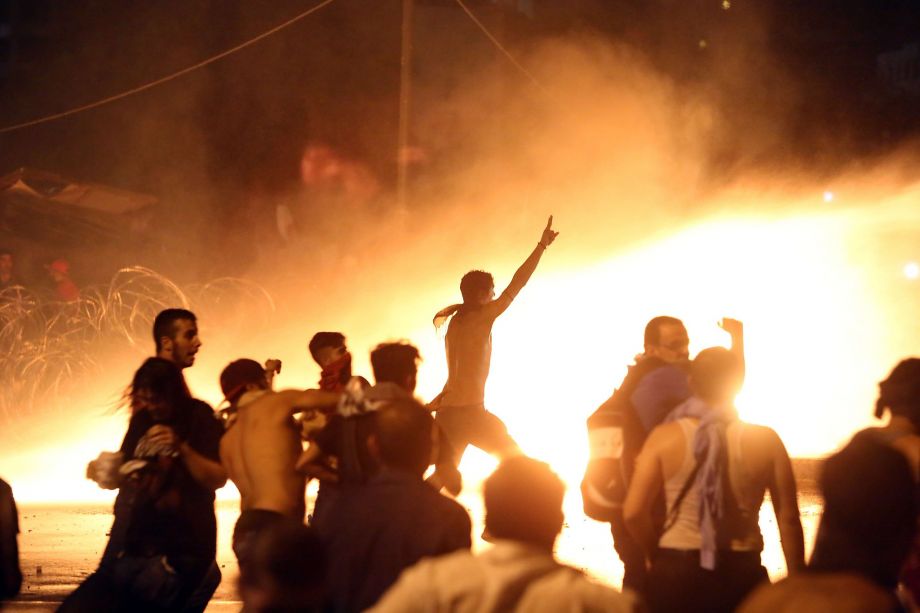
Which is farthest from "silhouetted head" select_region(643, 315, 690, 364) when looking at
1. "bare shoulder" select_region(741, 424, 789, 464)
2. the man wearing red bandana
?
the man wearing red bandana

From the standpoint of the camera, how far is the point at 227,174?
22125mm

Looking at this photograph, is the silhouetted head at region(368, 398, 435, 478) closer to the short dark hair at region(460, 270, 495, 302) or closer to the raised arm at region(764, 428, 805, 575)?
the raised arm at region(764, 428, 805, 575)

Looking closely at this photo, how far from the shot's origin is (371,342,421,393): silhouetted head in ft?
17.3

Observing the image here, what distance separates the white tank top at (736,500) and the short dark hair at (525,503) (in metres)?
1.64

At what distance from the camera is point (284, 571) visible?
3.06 metres

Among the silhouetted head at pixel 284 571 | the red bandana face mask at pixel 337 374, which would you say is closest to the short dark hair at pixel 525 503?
the silhouetted head at pixel 284 571

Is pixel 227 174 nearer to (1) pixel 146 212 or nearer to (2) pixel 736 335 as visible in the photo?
(1) pixel 146 212

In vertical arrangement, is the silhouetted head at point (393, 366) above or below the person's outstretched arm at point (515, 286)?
below

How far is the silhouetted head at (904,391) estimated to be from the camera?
493 cm

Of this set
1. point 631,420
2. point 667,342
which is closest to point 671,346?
point 667,342

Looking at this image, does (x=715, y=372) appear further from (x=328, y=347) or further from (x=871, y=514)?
(x=328, y=347)

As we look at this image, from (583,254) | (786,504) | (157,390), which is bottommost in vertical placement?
(786,504)

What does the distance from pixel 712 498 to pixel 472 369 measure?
3191mm

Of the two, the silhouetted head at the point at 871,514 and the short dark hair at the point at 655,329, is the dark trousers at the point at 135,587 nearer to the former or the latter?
the short dark hair at the point at 655,329
